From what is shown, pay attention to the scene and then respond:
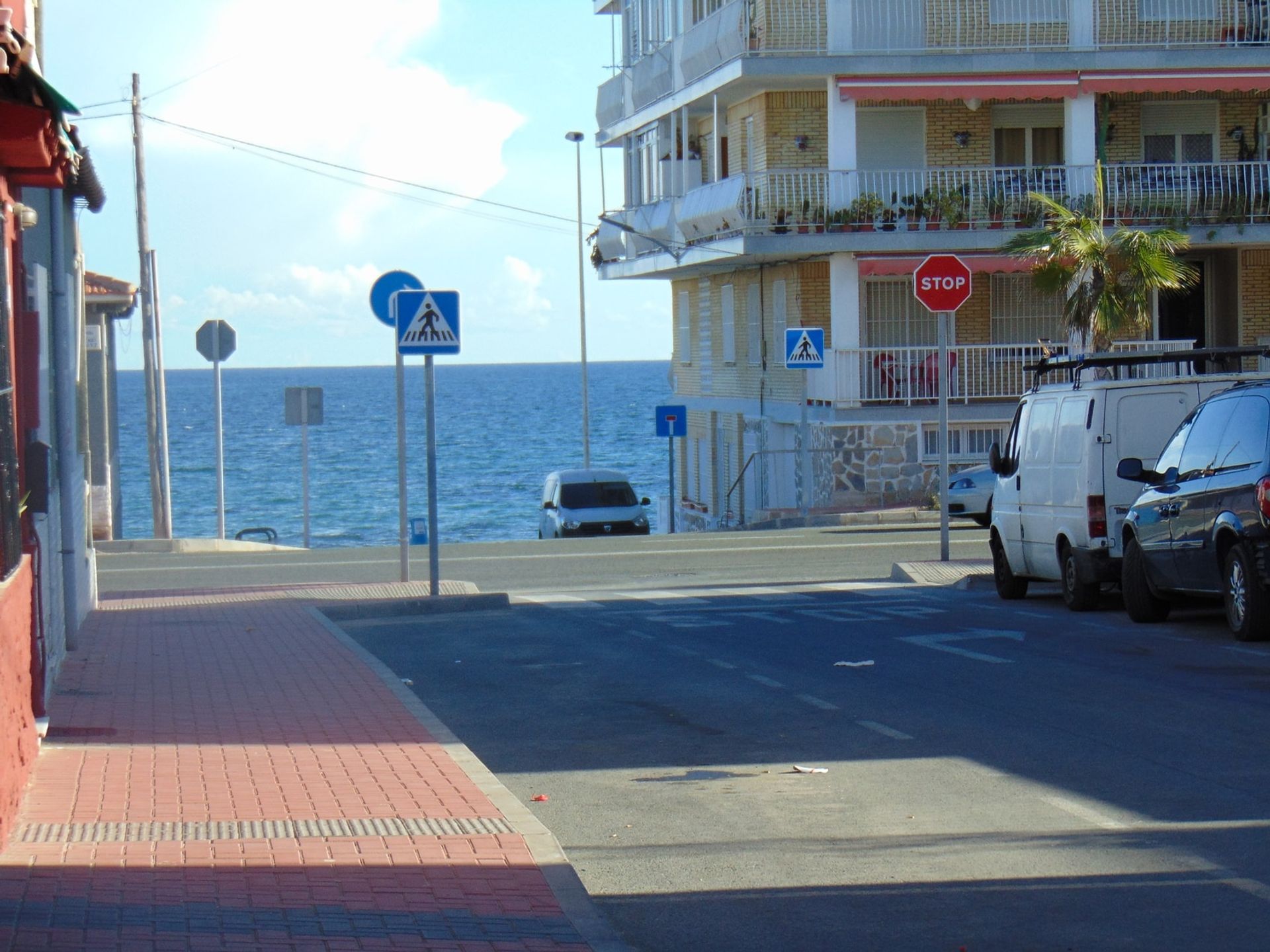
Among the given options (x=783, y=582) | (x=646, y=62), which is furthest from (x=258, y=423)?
(x=783, y=582)

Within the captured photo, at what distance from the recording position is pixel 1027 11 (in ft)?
113

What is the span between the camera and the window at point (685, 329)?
151ft

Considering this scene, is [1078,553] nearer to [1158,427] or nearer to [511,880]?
[1158,427]

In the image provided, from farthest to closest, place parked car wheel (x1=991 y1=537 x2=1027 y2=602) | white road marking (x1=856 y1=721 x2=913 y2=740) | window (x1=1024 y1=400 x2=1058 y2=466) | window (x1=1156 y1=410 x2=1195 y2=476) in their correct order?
parked car wheel (x1=991 y1=537 x2=1027 y2=602)
window (x1=1024 y1=400 x2=1058 y2=466)
window (x1=1156 y1=410 x2=1195 y2=476)
white road marking (x1=856 y1=721 x2=913 y2=740)

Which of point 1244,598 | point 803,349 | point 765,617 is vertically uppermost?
point 803,349

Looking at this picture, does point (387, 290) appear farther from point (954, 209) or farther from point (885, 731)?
point (954, 209)

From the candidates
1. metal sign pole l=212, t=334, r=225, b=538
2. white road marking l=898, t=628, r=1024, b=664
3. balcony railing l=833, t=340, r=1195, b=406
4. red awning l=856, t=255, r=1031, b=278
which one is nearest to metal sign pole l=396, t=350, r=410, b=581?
white road marking l=898, t=628, r=1024, b=664

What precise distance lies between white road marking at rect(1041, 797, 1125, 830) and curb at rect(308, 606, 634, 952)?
7.32ft

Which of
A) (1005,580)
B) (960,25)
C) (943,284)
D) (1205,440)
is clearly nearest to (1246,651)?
(1205,440)

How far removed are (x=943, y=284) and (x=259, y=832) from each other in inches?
579

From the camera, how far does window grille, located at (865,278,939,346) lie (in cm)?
3588

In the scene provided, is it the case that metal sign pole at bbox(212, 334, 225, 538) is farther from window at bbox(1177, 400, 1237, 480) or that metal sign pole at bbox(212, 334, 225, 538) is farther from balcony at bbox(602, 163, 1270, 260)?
window at bbox(1177, 400, 1237, 480)

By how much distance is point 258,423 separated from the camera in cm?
13788

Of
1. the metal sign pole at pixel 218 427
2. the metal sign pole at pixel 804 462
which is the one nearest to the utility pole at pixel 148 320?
the metal sign pole at pixel 218 427
